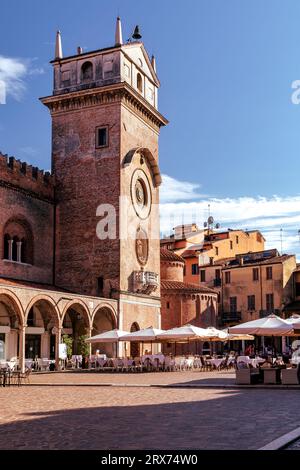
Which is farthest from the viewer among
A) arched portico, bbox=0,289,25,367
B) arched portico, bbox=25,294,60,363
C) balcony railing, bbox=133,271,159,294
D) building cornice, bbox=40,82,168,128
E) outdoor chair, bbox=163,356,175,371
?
balcony railing, bbox=133,271,159,294

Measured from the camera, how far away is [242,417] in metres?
11.8

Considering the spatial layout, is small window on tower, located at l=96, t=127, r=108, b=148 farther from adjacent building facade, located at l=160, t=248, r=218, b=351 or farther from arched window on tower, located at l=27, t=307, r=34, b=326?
adjacent building facade, located at l=160, t=248, r=218, b=351

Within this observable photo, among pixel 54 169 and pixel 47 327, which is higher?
pixel 54 169

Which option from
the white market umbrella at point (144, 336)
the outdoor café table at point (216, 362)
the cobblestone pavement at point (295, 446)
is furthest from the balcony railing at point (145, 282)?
the cobblestone pavement at point (295, 446)

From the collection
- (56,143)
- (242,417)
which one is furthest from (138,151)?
(242,417)

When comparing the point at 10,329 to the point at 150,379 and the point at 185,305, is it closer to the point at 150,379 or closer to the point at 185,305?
the point at 150,379

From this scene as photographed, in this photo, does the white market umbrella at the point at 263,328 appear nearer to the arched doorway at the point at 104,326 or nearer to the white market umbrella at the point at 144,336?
the white market umbrella at the point at 144,336

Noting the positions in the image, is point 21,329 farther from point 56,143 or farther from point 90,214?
point 56,143

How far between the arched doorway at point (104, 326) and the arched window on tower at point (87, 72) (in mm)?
14658

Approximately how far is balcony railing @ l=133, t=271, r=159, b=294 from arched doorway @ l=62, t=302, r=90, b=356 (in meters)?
4.32

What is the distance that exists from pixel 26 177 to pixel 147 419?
1088 inches

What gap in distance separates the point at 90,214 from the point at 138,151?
576 cm

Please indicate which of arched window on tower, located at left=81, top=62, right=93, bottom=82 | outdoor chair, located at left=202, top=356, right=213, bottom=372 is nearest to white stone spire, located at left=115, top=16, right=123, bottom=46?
arched window on tower, located at left=81, top=62, right=93, bottom=82

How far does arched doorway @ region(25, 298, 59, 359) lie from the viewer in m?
34.4
